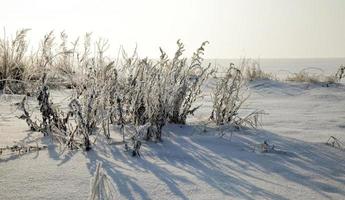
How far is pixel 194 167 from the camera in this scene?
184 cm

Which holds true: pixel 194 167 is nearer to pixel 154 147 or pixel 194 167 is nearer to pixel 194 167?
pixel 194 167

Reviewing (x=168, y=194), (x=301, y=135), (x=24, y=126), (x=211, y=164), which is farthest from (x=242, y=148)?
(x=24, y=126)

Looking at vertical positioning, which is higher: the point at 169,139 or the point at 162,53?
the point at 162,53

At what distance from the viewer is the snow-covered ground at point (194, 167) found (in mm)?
1532

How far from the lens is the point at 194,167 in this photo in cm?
184

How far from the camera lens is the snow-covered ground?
1532 millimetres

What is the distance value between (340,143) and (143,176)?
4.09ft

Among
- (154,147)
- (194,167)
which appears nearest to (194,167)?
(194,167)

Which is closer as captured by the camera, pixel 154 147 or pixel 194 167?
pixel 194 167

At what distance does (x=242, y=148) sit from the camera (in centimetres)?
222

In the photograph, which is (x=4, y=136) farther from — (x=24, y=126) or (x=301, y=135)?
(x=301, y=135)

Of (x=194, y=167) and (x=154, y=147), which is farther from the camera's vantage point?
(x=154, y=147)

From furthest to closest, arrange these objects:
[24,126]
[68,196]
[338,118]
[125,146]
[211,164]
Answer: [338,118], [24,126], [125,146], [211,164], [68,196]

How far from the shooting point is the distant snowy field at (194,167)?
5.03 feet
